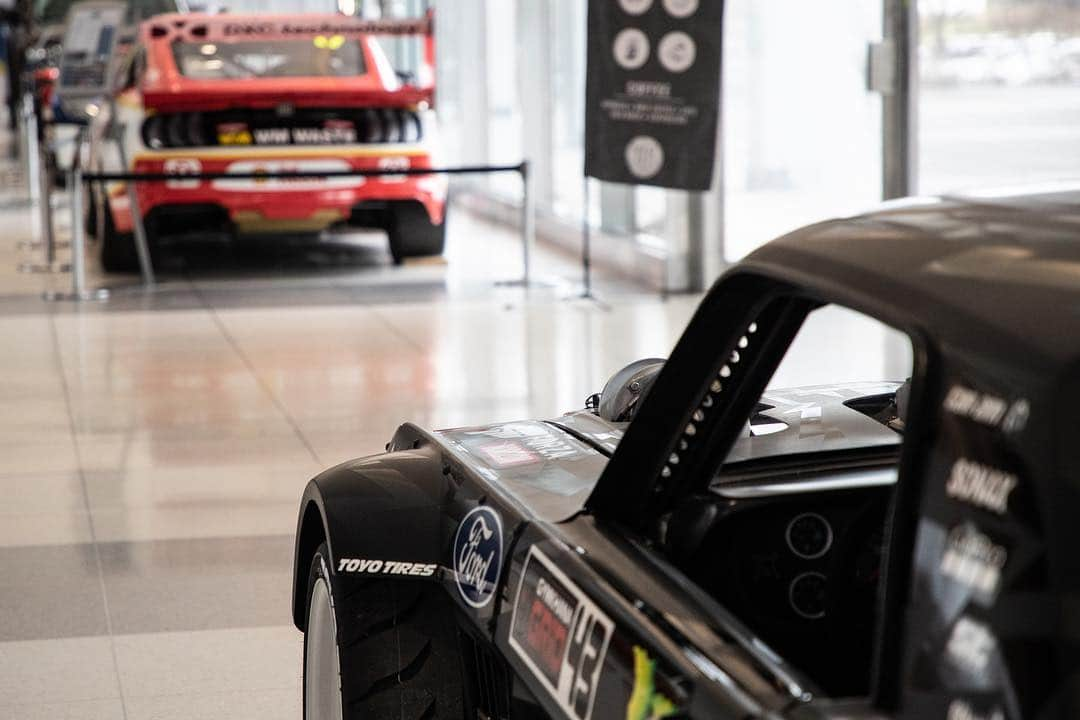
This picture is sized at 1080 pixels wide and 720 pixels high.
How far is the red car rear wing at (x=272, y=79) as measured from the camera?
35.1 feet

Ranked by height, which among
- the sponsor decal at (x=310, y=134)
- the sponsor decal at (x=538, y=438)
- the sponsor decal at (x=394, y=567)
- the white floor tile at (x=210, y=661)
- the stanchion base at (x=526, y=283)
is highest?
the sponsor decal at (x=310, y=134)

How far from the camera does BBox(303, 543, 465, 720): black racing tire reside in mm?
2709

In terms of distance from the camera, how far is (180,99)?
10625 mm

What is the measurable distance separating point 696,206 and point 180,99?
327cm

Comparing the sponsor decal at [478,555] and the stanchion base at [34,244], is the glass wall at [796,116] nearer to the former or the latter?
the stanchion base at [34,244]

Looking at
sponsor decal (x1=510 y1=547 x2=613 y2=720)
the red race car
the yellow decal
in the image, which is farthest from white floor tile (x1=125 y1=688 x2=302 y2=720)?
the yellow decal

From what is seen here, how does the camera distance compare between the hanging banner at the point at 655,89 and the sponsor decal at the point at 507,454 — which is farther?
the hanging banner at the point at 655,89

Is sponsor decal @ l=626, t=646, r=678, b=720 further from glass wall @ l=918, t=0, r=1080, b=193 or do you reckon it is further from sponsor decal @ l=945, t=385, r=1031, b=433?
glass wall @ l=918, t=0, r=1080, b=193

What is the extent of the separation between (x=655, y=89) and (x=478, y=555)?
643cm

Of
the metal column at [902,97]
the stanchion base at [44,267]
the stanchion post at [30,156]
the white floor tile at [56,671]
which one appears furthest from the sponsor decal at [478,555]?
the stanchion post at [30,156]

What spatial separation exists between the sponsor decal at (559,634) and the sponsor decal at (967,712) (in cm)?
62

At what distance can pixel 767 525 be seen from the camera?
222cm

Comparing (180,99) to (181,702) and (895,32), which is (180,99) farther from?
(181,702)

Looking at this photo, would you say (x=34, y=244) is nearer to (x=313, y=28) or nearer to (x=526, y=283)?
(x=313, y=28)
